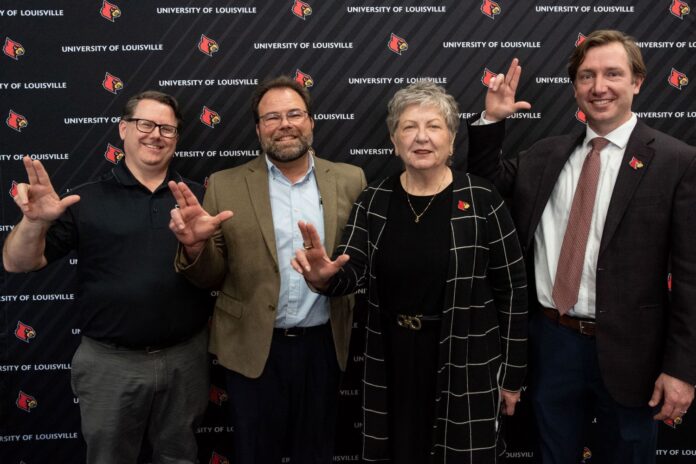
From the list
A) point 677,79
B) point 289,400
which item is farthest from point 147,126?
point 677,79

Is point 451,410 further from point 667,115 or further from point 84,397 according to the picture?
point 667,115

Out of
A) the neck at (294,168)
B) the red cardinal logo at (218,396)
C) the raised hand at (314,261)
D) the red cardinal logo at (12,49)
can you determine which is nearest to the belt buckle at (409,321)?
the raised hand at (314,261)

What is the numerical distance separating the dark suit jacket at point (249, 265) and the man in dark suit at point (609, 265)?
29.8 inches

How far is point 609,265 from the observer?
187 centimetres

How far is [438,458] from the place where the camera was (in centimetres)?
192

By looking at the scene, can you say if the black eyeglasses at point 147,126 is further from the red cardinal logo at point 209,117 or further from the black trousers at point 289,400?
the black trousers at point 289,400

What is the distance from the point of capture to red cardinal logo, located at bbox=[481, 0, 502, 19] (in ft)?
8.95

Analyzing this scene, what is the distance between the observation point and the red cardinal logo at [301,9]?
107 inches

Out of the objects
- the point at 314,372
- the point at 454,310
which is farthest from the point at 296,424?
the point at 454,310

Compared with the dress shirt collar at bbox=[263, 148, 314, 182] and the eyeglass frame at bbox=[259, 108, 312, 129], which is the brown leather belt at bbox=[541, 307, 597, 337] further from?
the eyeglass frame at bbox=[259, 108, 312, 129]

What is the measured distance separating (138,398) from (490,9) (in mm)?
2675

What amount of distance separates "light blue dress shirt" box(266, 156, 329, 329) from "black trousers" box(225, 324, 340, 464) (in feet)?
0.26

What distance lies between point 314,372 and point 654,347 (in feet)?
4.49

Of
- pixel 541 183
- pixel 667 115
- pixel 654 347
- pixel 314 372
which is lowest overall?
pixel 314 372
